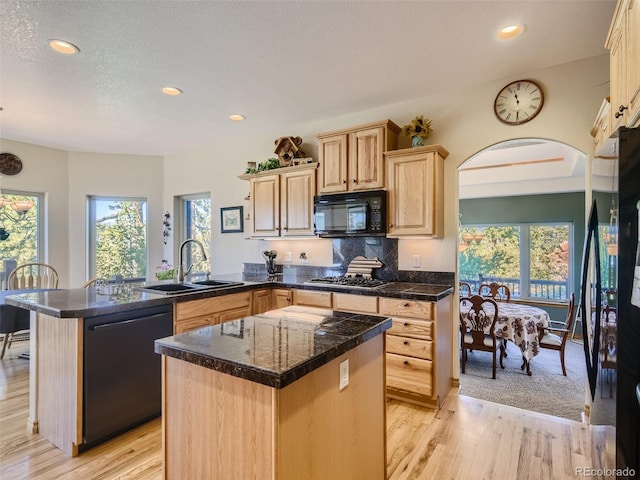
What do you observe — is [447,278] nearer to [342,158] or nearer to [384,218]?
[384,218]

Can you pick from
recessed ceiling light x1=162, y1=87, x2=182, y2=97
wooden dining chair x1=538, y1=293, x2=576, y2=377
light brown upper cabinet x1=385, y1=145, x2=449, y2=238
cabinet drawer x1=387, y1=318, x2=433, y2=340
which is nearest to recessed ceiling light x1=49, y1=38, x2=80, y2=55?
recessed ceiling light x1=162, y1=87, x2=182, y2=97

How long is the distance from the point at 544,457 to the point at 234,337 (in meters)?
2.13

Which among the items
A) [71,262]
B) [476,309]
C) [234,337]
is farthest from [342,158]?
[71,262]

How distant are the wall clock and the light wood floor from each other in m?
3.16

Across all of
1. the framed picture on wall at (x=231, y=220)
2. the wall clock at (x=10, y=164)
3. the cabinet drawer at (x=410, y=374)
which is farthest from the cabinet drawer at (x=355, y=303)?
the wall clock at (x=10, y=164)

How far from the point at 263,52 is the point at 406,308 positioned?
2253 millimetres

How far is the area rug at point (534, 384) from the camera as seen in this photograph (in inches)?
114

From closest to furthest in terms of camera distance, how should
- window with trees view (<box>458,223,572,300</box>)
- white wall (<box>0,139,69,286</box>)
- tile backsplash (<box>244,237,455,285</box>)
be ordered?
1. tile backsplash (<box>244,237,455,285</box>)
2. white wall (<box>0,139,69,286</box>)
3. window with trees view (<box>458,223,572,300</box>)

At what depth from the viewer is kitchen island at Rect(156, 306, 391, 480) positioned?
1.09m

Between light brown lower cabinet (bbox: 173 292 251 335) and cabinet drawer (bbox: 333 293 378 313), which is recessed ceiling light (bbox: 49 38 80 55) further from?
cabinet drawer (bbox: 333 293 378 313)

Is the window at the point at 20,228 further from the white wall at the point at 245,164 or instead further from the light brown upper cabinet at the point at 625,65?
the light brown upper cabinet at the point at 625,65

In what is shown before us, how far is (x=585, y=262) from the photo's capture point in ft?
6.04

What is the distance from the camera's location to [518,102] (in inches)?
113

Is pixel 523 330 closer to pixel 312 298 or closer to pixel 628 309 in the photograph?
pixel 312 298
